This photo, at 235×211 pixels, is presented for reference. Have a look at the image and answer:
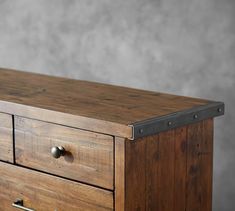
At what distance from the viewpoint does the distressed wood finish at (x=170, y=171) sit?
2170 mm

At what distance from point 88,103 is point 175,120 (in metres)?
0.35

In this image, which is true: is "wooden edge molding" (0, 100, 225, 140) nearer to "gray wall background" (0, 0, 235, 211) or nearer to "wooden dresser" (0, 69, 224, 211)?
"wooden dresser" (0, 69, 224, 211)

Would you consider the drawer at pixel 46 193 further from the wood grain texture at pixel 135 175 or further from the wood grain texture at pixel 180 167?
→ the wood grain texture at pixel 180 167

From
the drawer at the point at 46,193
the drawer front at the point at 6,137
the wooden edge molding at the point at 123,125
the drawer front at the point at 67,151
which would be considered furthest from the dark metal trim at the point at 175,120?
the drawer front at the point at 6,137

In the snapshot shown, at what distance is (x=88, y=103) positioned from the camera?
8.02 ft

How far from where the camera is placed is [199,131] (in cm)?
239

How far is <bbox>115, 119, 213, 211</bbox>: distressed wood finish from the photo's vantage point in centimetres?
217

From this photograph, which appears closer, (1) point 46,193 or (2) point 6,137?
(1) point 46,193

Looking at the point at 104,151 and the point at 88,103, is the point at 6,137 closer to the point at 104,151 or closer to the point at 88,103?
the point at 88,103

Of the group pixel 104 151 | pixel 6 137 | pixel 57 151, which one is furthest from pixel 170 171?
pixel 6 137

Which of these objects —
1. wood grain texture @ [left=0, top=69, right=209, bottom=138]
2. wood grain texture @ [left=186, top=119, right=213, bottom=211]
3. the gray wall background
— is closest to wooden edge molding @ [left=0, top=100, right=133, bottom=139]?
wood grain texture @ [left=0, top=69, right=209, bottom=138]

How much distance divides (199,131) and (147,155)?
27 centimetres

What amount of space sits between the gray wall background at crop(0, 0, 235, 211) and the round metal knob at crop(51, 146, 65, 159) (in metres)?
1.37

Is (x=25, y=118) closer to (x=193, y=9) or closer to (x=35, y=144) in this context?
(x=35, y=144)
